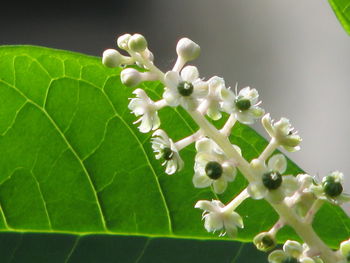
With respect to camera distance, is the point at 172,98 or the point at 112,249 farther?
the point at 112,249

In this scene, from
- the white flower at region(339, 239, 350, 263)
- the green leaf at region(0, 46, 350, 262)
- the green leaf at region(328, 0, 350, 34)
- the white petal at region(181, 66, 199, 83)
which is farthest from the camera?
the green leaf at region(0, 46, 350, 262)

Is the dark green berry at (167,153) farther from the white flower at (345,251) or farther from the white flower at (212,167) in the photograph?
the white flower at (345,251)

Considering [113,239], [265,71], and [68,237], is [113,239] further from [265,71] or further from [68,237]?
[265,71]

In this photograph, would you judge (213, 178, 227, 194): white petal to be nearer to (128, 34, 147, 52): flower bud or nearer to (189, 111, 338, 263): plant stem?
→ (189, 111, 338, 263): plant stem

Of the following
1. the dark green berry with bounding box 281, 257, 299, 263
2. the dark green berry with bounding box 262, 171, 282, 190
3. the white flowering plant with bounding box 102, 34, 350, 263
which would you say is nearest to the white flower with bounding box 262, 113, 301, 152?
the white flowering plant with bounding box 102, 34, 350, 263

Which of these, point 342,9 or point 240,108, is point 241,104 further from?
point 342,9

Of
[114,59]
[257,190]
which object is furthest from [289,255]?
[114,59]

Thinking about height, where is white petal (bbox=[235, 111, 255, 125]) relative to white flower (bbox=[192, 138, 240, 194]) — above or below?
above
